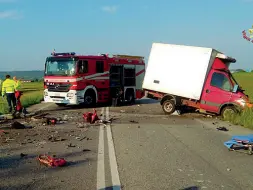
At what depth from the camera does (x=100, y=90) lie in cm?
1977

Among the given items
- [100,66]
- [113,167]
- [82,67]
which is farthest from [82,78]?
[113,167]

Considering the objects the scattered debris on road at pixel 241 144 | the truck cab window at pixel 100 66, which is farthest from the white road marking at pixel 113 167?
the truck cab window at pixel 100 66

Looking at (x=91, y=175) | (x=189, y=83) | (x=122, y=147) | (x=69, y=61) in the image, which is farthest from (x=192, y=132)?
(x=69, y=61)

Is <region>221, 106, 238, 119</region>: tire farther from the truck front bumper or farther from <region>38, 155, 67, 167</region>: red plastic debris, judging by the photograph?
<region>38, 155, 67, 167</region>: red plastic debris

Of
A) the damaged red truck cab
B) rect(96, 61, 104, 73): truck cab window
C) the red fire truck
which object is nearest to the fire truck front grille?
the red fire truck

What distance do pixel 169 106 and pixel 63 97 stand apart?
18.5 ft

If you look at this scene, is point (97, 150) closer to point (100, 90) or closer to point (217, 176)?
point (217, 176)

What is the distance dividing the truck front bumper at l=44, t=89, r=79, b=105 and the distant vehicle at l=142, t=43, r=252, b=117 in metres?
4.16

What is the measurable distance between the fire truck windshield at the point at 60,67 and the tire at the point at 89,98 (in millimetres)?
1583

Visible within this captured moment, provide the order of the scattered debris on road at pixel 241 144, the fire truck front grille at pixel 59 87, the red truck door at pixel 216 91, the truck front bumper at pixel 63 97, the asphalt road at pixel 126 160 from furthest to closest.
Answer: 1. the fire truck front grille at pixel 59 87
2. the truck front bumper at pixel 63 97
3. the red truck door at pixel 216 91
4. the scattered debris on road at pixel 241 144
5. the asphalt road at pixel 126 160

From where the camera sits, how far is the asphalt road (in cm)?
543

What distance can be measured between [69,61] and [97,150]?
10.9 meters

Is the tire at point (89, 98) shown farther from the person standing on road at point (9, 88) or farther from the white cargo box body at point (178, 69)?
the person standing on road at point (9, 88)

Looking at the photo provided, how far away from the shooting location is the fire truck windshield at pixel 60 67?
1808cm
